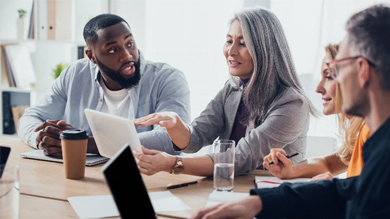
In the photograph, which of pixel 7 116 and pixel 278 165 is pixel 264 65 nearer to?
pixel 278 165

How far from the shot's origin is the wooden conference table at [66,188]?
1.50 m

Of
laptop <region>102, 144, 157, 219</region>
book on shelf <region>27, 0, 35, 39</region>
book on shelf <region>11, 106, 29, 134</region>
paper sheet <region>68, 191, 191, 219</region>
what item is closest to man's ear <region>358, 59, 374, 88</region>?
laptop <region>102, 144, 157, 219</region>

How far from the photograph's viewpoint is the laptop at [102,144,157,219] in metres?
1.04

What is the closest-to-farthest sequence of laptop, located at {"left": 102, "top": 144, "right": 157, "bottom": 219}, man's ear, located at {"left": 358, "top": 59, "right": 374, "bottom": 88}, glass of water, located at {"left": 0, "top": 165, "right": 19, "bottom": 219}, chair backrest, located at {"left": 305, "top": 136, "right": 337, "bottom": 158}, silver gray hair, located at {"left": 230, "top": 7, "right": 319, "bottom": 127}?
1. laptop, located at {"left": 102, "top": 144, "right": 157, "bottom": 219}
2. man's ear, located at {"left": 358, "top": 59, "right": 374, "bottom": 88}
3. glass of water, located at {"left": 0, "top": 165, "right": 19, "bottom": 219}
4. silver gray hair, located at {"left": 230, "top": 7, "right": 319, "bottom": 127}
5. chair backrest, located at {"left": 305, "top": 136, "right": 337, "bottom": 158}

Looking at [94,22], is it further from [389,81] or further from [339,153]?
[389,81]

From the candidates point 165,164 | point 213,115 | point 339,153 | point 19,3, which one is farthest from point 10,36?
point 339,153

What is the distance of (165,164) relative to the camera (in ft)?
6.09

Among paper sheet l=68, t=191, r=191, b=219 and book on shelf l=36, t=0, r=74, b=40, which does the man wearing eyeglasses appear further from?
book on shelf l=36, t=0, r=74, b=40

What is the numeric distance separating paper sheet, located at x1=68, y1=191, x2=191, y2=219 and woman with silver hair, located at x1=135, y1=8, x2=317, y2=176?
0.41m

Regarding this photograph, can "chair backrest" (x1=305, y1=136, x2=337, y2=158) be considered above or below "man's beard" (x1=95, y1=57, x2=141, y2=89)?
below

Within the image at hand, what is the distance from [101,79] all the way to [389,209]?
1995 mm

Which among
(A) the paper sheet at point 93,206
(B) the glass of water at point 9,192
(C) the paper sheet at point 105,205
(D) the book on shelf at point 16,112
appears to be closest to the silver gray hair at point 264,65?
(C) the paper sheet at point 105,205

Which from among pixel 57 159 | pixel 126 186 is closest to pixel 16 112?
pixel 57 159

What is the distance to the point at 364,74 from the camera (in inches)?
45.1
